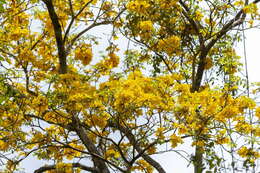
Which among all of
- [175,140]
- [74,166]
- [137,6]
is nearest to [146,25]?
[137,6]

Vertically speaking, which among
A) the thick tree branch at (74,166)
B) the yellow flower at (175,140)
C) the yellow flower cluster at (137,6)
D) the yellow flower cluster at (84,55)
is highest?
the yellow flower cluster at (137,6)

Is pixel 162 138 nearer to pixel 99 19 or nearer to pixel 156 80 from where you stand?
pixel 156 80

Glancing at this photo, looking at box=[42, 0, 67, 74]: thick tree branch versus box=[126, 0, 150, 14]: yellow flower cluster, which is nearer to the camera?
box=[42, 0, 67, 74]: thick tree branch

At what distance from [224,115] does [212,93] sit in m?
0.33

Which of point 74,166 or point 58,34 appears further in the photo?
point 74,166

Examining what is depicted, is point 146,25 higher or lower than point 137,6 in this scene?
lower

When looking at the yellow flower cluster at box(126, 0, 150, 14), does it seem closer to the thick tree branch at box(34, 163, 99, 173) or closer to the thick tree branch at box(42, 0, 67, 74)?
the thick tree branch at box(42, 0, 67, 74)

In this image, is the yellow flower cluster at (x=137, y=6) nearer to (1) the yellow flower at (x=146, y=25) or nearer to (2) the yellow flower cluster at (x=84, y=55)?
(1) the yellow flower at (x=146, y=25)

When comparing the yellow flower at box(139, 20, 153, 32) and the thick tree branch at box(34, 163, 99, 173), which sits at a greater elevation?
the yellow flower at box(139, 20, 153, 32)

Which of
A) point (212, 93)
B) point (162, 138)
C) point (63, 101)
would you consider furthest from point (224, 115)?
point (63, 101)

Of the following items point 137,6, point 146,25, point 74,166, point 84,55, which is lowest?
point 74,166

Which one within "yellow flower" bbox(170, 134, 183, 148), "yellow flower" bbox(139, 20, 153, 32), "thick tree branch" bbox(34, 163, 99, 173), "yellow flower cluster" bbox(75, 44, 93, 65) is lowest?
"yellow flower" bbox(170, 134, 183, 148)

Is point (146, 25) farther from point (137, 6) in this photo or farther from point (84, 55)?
point (84, 55)

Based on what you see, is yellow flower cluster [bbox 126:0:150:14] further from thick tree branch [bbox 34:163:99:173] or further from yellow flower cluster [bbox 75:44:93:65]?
thick tree branch [bbox 34:163:99:173]
